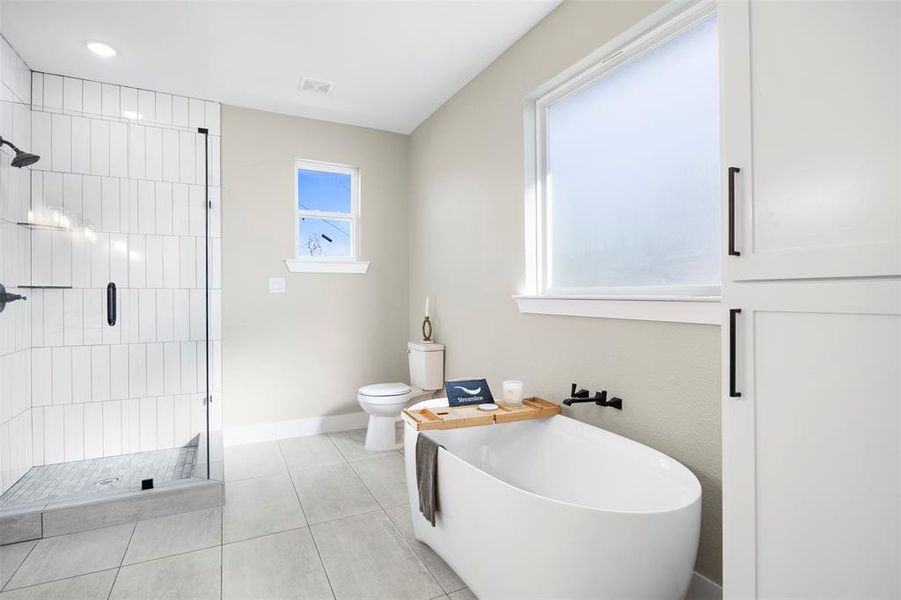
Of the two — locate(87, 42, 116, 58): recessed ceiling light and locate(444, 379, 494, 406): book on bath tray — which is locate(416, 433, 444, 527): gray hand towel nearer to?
locate(444, 379, 494, 406): book on bath tray

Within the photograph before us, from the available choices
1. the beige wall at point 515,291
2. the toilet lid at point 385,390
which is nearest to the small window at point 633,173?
the beige wall at point 515,291

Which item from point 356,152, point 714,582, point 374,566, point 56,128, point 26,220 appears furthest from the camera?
point 356,152

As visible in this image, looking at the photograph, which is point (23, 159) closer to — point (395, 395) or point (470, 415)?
point (395, 395)

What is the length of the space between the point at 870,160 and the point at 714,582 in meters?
1.51

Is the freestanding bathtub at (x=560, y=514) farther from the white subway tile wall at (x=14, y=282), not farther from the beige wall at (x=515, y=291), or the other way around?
the white subway tile wall at (x=14, y=282)

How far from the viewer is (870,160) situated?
812 mm

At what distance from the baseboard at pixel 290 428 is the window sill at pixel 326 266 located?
1215 mm

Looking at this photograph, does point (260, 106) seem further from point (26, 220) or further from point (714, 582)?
point (714, 582)

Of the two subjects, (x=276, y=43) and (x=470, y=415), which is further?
(x=276, y=43)

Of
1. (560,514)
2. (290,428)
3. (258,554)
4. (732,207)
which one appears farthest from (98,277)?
(732,207)

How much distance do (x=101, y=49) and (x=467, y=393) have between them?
9.52 ft

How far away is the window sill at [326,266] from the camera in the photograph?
3730mm

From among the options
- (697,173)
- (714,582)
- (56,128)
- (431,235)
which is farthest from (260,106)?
(714,582)

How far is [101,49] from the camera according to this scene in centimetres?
272
